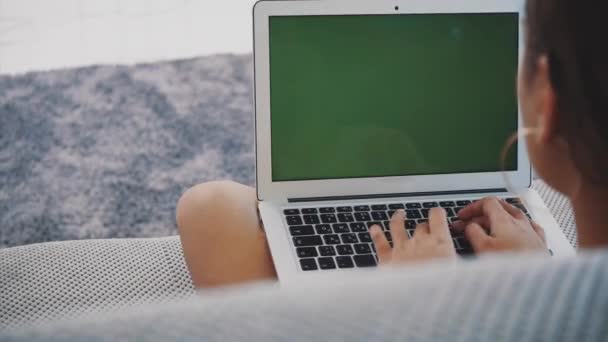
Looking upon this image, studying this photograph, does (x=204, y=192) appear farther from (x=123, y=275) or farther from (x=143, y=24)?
(x=143, y=24)

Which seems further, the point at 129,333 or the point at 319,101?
the point at 319,101

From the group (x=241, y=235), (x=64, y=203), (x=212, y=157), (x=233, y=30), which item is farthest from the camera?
(x=233, y=30)

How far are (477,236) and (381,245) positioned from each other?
116 millimetres

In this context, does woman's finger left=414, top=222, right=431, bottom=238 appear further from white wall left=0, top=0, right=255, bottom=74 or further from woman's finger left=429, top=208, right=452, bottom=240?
white wall left=0, top=0, right=255, bottom=74

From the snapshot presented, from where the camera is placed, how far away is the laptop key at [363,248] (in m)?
1.02

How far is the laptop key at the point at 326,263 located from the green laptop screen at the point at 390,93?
0.15m

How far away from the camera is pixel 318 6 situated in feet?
3.53

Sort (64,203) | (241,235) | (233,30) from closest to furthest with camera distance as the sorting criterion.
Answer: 1. (241,235)
2. (64,203)
3. (233,30)

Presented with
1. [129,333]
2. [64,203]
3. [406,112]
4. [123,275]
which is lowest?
[64,203]

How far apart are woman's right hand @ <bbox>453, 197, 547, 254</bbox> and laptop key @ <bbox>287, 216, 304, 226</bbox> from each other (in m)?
0.21

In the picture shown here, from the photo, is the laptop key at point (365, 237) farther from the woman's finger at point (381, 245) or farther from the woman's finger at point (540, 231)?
the woman's finger at point (540, 231)

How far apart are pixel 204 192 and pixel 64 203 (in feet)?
2.79

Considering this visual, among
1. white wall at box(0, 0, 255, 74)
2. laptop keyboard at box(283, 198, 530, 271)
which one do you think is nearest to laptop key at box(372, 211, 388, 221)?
laptop keyboard at box(283, 198, 530, 271)

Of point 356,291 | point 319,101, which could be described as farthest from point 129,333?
point 319,101
